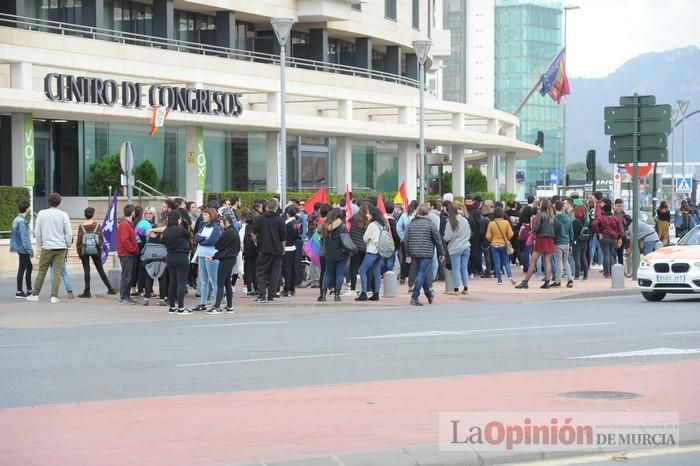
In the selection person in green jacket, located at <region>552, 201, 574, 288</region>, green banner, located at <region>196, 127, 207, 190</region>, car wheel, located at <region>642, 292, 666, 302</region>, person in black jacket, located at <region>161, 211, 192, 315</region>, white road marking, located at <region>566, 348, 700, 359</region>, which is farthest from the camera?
green banner, located at <region>196, 127, 207, 190</region>

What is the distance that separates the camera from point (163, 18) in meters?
52.5

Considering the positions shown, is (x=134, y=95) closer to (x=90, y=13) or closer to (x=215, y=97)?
(x=215, y=97)

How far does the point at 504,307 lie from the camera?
78.0 feet

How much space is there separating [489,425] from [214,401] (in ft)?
8.36

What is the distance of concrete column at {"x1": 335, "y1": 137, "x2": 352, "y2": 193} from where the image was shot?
56.6 metres

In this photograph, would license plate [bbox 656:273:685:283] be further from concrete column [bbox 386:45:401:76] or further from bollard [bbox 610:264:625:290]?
concrete column [bbox 386:45:401:76]

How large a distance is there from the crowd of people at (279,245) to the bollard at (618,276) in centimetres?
121

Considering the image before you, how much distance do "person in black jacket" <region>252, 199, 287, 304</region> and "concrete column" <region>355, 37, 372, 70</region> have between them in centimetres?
4095

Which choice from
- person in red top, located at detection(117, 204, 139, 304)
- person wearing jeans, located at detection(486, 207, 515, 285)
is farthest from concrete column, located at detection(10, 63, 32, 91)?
person wearing jeans, located at detection(486, 207, 515, 285)

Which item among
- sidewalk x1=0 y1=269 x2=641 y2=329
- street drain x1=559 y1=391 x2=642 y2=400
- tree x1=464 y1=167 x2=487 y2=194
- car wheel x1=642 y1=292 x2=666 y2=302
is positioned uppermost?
tree x1=464 y1=167 x2=487 y2=194

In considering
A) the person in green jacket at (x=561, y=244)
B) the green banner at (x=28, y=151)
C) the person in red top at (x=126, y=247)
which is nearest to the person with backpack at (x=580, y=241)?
the person in green jacket at (x=561, y=244)

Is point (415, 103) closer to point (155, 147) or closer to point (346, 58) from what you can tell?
point (346, 58)

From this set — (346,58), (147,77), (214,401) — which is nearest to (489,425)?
(214,401)

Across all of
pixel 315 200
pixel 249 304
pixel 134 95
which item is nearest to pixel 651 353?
pixel 249 304
